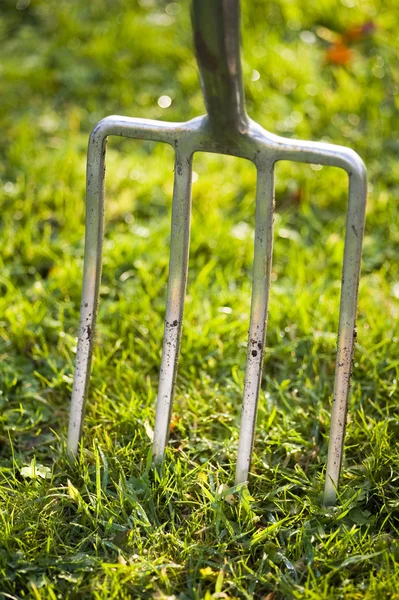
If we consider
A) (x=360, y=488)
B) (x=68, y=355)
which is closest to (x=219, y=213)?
(x=68, y=355)

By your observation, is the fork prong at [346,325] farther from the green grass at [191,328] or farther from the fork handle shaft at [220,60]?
the fork handle shaft at [220,60]

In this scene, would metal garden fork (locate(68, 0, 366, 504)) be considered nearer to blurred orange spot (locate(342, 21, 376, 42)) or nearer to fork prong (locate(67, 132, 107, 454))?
fork prong (locate(67, 132, 107, 454))

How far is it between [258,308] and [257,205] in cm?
23

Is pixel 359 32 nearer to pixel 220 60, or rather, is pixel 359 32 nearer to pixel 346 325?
pixel 220 60

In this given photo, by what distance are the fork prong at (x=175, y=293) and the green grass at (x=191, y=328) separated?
0.13m

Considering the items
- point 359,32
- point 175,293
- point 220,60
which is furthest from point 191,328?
point 359,32

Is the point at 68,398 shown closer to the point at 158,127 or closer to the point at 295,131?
the point at 158,127

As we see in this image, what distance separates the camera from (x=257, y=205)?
1704 mm

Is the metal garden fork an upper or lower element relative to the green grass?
upper

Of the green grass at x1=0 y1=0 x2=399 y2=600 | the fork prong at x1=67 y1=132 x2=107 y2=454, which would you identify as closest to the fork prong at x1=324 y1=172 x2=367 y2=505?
the green grass at x1=0 y1=0 x2=399 y2=600

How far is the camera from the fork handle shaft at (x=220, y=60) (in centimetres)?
155

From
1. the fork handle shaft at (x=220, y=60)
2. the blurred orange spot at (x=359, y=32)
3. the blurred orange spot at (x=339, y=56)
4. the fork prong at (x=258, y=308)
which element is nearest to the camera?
the fork handle shaft at (x=220, y=60)

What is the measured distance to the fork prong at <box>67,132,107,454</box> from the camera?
1.78 meters

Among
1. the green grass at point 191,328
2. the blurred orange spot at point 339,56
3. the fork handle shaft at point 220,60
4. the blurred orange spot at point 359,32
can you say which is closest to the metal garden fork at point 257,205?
the fork handle shaft at point 220,60
